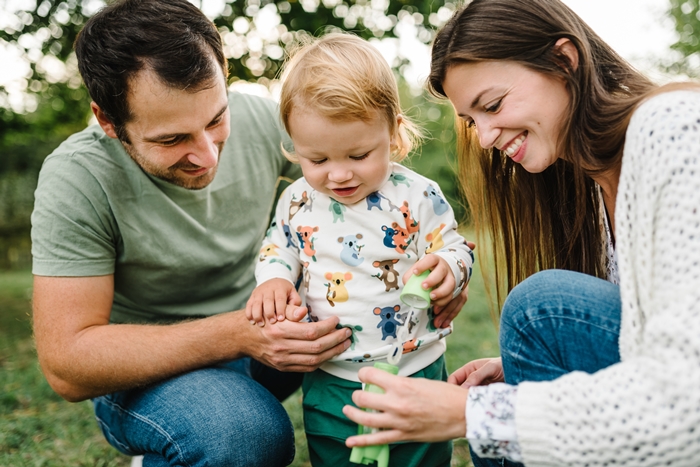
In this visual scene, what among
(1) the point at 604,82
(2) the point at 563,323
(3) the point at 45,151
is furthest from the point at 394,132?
(3) the point at 45,151

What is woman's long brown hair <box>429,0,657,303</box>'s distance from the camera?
178 cm

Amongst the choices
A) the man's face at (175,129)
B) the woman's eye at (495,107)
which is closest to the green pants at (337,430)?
the woman's eye at (495,107)

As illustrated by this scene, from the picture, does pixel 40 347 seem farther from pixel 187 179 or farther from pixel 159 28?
pixel 159 28

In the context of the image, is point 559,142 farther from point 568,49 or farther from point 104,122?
point 104,122

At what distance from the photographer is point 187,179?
2514 millimetres

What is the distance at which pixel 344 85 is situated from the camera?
6.23ft

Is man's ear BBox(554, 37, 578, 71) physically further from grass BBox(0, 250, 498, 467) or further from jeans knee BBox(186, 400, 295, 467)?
grass BBox(0, 250, 498, 467)

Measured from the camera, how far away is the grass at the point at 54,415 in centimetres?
284

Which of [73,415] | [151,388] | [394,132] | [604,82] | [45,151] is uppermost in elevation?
[604,82]

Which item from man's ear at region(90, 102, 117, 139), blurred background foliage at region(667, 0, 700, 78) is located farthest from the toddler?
blurred background foliage at region(667, 0, 700, 78)

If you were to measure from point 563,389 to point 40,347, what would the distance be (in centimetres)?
182

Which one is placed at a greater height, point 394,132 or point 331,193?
point 394,132

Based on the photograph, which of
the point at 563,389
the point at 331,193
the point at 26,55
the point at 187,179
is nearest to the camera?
the point at 563,389

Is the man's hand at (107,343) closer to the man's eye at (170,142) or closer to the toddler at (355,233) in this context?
the toddler at (355,233)
